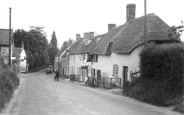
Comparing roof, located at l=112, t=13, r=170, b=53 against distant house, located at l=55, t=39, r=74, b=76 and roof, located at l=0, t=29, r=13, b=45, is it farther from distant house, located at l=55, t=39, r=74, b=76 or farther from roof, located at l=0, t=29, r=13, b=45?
distant house, located at l=55, t=39, r=74, b=76

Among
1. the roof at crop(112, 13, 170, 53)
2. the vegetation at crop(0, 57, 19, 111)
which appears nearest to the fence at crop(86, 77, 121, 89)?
the roof at crop(112, 13, 170, 53)

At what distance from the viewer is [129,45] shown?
23.9 m

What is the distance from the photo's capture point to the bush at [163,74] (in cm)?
1498

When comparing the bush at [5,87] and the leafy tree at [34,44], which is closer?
the bush at [5,87]

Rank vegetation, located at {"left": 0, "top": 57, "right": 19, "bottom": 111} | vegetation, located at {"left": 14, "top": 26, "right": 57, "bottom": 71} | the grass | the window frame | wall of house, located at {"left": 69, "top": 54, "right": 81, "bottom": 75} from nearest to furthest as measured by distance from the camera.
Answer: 1. the grass
2. vegetation, located at {"left": 0, "top": 57, "right": 19, "bottom": 111}
3. the window frame
4. wall of house, located at {"left": 69, "top": 54, "right": 81, "bottom": 75}
5. vegetation, located at {"left": 14, "top": 26, "right": 57, "bottom": 71}

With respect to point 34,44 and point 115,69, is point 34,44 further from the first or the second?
point 115,69

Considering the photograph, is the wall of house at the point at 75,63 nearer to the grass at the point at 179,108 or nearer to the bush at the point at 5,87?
the bush at the point at 5,87

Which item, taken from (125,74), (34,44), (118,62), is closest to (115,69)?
(118,62)

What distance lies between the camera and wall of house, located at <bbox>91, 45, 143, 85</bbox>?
23031mm

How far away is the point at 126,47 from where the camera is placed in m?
24.4

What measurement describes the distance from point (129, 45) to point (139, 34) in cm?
139

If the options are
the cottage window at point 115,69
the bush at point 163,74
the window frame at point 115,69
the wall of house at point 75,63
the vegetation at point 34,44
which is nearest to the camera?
the bush at point 163,74

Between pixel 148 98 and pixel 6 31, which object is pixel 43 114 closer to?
pixel 148 98

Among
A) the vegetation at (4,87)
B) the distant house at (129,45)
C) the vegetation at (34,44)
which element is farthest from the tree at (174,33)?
the vegetation at (34,44)
